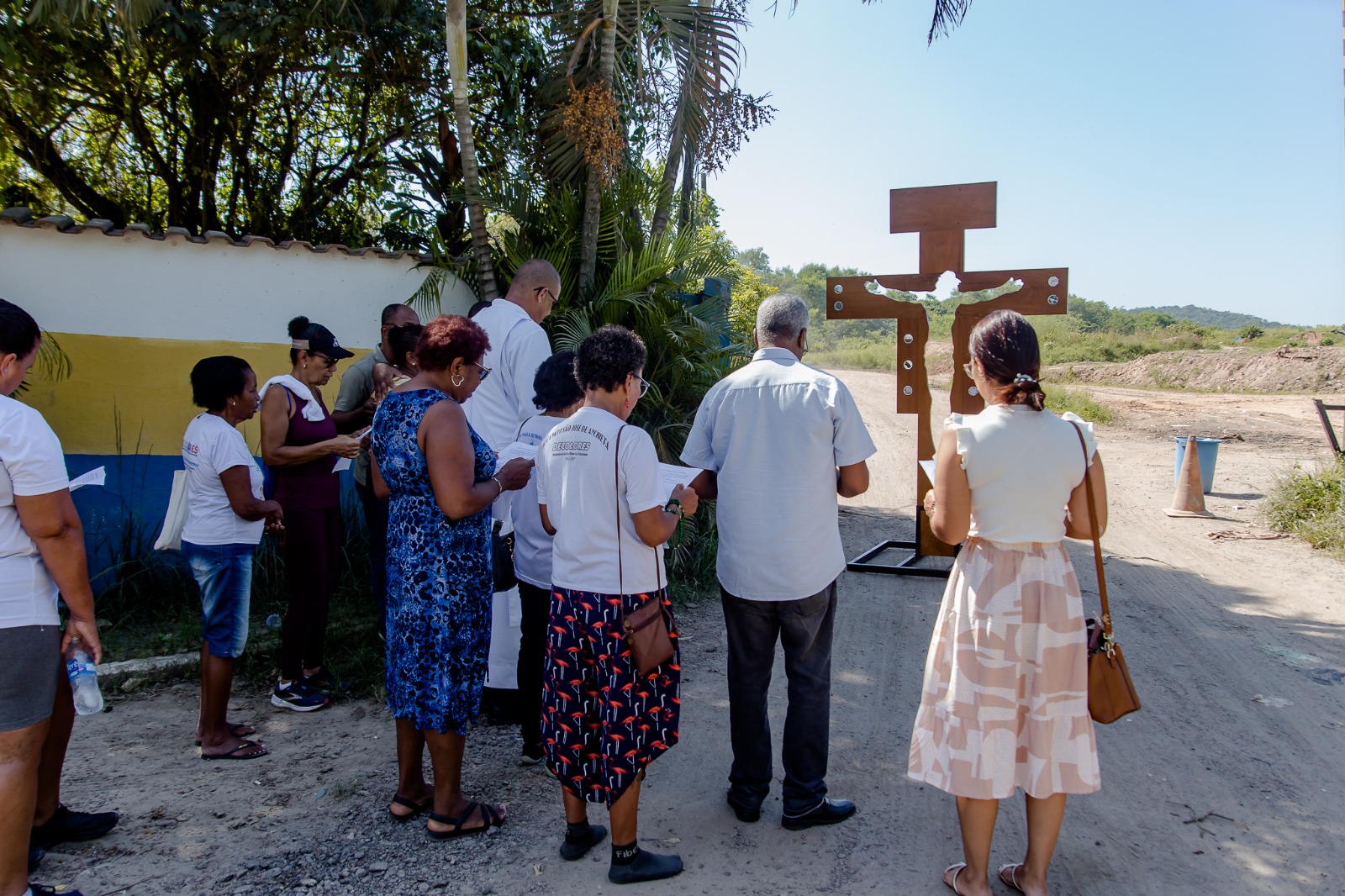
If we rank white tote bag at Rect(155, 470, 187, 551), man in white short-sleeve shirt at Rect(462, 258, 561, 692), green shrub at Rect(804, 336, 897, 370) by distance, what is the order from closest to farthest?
white tote bag at Rect(155, 470, 187, 551) → man in white short-sleeve shirt at Rect(462, 258, 561, 692) → green shrub at Rect(804, 336, 897, 370)

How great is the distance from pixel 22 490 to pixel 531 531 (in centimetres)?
174

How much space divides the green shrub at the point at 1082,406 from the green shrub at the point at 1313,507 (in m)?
7.81

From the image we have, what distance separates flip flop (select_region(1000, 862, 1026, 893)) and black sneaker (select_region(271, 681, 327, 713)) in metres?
3.22

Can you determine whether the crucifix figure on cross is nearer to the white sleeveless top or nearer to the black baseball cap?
the white sleeveless top

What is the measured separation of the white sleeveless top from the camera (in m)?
2.72

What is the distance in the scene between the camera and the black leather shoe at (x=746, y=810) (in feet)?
11.1

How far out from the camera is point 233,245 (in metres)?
6.29

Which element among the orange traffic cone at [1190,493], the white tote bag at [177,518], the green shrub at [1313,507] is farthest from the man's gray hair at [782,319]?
the orange traffic cone at [1190,493]

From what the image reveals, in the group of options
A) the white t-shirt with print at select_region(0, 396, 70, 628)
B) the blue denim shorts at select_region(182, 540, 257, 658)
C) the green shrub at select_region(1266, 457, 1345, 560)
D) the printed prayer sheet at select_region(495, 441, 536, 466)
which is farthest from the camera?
the green shrub at select_region(1266, 457, 1345, 560)

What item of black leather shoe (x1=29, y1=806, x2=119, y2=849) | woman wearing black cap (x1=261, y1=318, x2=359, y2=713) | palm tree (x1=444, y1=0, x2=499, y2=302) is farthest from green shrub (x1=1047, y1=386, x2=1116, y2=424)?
black leather shoe (x1=29, y1=806, x2=119, y2=849)

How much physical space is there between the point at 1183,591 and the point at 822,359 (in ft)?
103

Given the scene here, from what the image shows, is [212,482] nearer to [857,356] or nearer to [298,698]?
[298,698]

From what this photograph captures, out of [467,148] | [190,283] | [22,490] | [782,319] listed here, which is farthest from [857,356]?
[22,490]

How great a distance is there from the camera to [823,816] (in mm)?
3348
